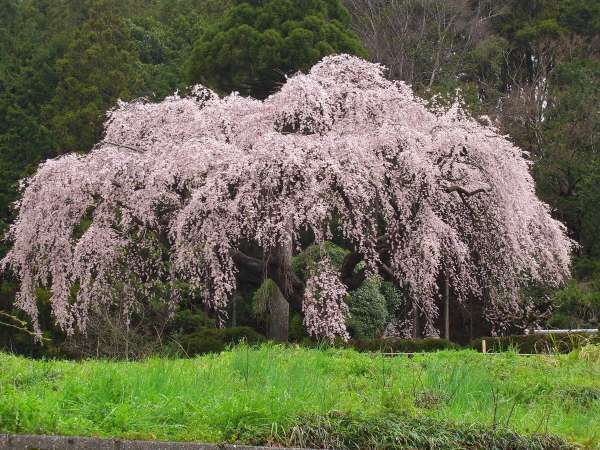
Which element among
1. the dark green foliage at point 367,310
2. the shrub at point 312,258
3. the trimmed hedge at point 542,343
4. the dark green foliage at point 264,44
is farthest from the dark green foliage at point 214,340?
the dark green foliage at point 264,44

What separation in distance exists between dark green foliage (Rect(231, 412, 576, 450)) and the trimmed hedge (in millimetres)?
5324

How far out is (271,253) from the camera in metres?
13.5

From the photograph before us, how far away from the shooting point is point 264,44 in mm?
23406

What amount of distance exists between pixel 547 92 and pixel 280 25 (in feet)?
29.8

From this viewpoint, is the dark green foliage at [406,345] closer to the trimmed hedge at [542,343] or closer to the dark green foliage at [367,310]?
the trimmed hedge at [542,343]

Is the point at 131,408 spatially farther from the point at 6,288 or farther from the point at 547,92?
the point at 547,92

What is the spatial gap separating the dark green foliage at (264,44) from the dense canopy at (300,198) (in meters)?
8.02

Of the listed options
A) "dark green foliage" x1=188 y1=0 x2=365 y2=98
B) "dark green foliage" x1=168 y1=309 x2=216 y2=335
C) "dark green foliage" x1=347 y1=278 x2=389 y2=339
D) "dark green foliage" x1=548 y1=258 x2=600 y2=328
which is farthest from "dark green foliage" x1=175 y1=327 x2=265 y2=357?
"dark green foliage" x1=188 y1=0 x2=365 y2=98

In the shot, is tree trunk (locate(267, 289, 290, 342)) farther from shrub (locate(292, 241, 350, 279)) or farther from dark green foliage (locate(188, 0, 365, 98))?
dark green foliage (locate(188, 0, 365, 98))

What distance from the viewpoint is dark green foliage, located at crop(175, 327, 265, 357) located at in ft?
38.8

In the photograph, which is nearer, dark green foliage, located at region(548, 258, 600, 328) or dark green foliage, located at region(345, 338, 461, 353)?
dark green foliage, located at region(345, 338, 461, 353)

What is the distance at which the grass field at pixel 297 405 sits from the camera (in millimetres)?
4441

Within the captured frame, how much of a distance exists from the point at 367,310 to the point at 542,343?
5.35m

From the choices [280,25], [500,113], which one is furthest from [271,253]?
[500,113]
